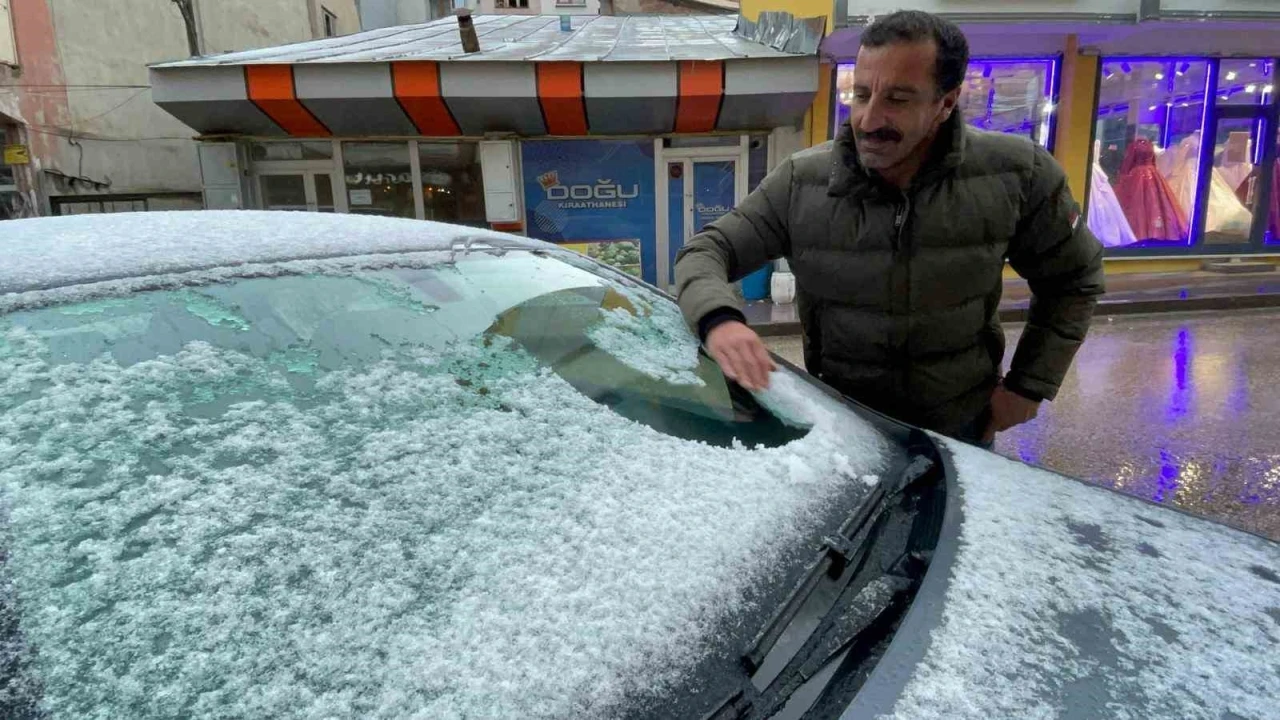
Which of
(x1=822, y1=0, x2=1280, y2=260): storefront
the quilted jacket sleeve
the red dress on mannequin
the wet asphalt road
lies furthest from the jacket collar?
the red dress on mannequin

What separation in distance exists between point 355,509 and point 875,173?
1465mm

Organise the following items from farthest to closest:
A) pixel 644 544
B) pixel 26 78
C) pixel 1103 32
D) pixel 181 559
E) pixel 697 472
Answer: pixel 26 78
pixel 1103 32
pixel 697 472
pixel 644 544
pixel 181 559

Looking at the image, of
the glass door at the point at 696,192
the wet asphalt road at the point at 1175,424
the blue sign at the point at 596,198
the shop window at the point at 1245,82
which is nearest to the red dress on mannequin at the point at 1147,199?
the shop window at the point at 1245,82

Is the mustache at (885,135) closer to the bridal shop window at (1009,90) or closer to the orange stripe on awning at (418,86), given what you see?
the orange stripe on awning at (418,86)

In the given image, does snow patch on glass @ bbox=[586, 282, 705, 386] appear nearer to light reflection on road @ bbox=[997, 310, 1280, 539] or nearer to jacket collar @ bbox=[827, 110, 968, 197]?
jacket collar @ bbox=[827, 110, 968, 197]

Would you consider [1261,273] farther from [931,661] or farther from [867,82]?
[931,661]

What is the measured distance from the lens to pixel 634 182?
31.7ft

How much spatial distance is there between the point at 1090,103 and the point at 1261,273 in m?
3.22

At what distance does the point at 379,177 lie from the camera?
983cm

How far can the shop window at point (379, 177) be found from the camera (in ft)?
31.8

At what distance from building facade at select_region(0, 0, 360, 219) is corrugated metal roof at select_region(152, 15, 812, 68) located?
5.18 m

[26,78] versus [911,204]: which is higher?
[26,78]

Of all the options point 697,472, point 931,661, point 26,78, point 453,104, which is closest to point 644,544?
point 697,472

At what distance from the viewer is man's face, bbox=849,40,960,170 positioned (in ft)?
5.56
